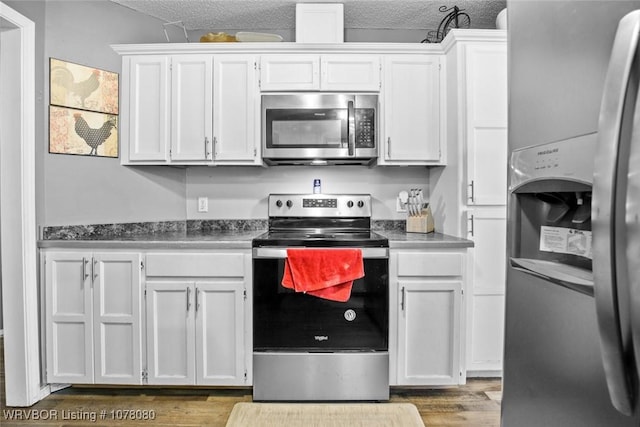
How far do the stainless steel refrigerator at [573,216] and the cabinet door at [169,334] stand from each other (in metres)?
1.72

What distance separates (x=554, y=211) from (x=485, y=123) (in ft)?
5.50

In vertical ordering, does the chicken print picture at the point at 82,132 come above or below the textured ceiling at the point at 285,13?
below

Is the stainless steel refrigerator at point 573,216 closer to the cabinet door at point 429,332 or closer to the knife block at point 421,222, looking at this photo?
the cabinet door at point 429,332

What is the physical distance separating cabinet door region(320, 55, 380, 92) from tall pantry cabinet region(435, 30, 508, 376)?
1.70 ft

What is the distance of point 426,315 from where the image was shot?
2.14 meters

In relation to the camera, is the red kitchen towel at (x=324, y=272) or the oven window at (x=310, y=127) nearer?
the red kitchen towel at (x=324, y=272)

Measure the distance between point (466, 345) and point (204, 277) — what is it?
1598 mm

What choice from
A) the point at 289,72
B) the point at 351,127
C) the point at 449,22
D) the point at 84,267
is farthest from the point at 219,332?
the point at 449,22

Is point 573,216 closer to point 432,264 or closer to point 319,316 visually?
point 432,264

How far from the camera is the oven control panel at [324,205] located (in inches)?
109

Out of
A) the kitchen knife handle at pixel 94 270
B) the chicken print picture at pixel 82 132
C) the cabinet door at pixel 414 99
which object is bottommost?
the kitchen knife handle at pixel 94 270

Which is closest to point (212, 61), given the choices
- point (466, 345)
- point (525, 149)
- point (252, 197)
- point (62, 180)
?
point (252, 197)

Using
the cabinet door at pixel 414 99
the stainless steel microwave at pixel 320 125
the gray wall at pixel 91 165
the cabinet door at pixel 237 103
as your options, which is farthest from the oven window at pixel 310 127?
the gray wall at pixel 91 165

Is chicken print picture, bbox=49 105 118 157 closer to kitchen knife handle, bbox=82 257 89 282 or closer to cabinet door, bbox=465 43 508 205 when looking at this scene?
kitchen knife handle, bbox=82 257 89 282
